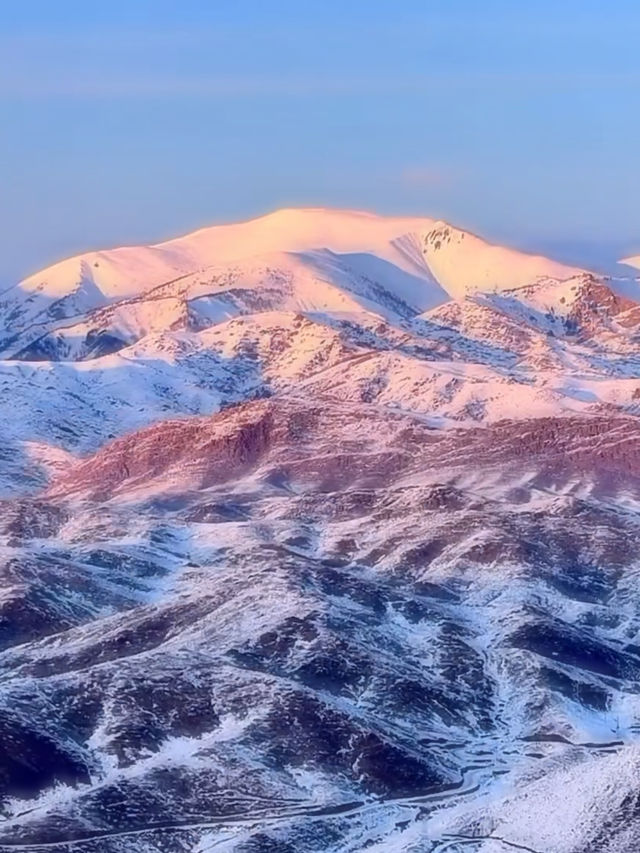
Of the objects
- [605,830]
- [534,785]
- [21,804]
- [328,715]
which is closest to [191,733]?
[328,715]

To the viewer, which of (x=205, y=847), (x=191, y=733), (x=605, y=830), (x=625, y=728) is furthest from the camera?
(x=625, y=728)

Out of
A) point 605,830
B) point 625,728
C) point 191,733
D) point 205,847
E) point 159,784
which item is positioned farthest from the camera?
point 625,728

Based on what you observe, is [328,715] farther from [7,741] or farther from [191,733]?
[7,741]

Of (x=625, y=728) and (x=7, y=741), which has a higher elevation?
(x=7, y=741)

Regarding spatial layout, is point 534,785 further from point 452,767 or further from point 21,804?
point 21,804

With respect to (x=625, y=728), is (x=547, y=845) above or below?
above

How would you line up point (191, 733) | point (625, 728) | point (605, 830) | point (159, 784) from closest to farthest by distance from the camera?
point (605, 830) → point (159, 784) → point (191, 733) → point (625, 728)

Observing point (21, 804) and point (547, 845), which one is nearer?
point (547, 845)

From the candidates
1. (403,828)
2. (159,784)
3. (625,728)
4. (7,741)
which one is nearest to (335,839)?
(403,828)

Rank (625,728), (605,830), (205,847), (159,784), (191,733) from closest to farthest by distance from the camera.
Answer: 1. (605,830)
2. (205,847)
3. (159,784)
4. (191,733)
5. (625,728)

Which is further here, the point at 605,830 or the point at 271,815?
the point at 271,815
